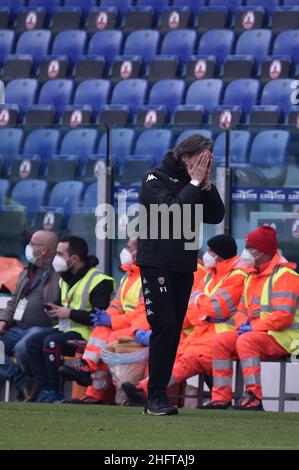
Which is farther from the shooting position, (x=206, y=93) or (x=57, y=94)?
(x=57, y=94)

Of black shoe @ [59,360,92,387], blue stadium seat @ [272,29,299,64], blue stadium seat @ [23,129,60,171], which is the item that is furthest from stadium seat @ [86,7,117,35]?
black shoe @ [59,360,92,387]

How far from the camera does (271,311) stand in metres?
11.1

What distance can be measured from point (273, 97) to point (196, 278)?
5149mm

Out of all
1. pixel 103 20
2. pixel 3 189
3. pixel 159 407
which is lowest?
pixel 159 407

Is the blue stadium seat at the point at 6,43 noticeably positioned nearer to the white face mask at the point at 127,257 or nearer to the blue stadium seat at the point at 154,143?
the blue stadium seat at the point at 154,143

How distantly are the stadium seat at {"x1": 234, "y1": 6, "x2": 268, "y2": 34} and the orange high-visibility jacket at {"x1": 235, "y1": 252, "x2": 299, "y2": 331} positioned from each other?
23.4 feet

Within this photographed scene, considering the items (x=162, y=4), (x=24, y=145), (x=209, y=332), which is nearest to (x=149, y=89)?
(x=162, y=4)

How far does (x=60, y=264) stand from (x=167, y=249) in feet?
10.5

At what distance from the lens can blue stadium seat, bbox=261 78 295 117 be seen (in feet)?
53.8

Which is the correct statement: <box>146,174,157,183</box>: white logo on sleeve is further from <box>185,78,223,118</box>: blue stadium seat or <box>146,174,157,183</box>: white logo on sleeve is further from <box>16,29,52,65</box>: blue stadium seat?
<box>16,29,52,65</box>: blue stadium seat

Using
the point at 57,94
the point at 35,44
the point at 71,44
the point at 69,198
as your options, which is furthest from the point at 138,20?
the point at 69,198

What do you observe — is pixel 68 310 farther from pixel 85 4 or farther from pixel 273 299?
pixel 85 4

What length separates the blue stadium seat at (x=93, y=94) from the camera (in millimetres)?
18078

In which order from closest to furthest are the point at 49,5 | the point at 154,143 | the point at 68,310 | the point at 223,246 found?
the point at 223,246
the point at 68,310
the point at 154,143
the point at 49,5
